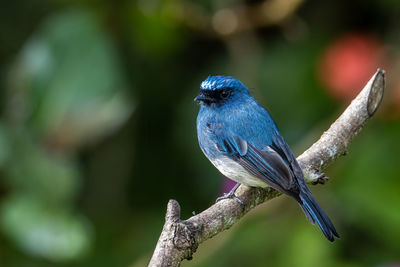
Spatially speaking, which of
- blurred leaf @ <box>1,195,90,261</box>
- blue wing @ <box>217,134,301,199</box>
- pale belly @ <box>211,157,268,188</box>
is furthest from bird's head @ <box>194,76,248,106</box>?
blurred leaf @ <box>1,195,90,261</box>

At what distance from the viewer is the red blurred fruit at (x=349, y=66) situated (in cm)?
473

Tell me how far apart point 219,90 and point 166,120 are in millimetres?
1723

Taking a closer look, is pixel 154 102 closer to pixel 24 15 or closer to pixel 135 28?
pixel 135 28

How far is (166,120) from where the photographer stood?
18.4 ft

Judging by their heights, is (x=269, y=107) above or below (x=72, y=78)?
below

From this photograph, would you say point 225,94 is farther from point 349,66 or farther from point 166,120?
point 166,120

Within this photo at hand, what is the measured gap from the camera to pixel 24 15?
18.5ft

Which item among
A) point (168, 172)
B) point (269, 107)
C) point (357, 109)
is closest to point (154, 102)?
point (168, 172)

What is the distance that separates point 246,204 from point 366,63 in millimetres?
2024

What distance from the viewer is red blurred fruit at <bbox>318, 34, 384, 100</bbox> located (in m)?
4.73

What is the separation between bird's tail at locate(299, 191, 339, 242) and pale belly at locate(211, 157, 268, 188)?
0.81 feet

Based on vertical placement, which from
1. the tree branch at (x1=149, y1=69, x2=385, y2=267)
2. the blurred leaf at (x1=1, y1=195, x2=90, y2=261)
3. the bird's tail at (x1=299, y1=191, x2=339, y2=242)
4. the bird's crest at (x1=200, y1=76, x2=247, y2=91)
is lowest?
the bird's tail at (x1=299, y1=191, x2=339, y2=242)

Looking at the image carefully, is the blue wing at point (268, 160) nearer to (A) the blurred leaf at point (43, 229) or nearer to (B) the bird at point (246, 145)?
(B) the bird at point (246, 145)

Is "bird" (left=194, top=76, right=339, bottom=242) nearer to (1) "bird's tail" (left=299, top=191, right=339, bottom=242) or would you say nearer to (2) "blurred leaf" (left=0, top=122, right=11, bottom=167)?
(1) "bird's tail" (left=299, top=191, right=339, bottom=242)
